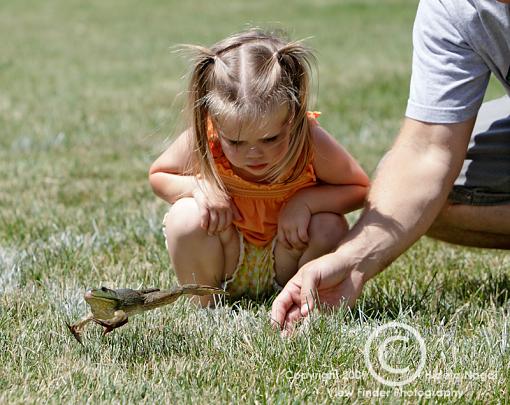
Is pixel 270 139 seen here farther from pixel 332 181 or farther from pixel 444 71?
pixel 444 71

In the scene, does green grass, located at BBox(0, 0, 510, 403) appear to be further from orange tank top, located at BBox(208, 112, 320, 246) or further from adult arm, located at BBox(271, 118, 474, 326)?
orange tank top, located at BBox(208, 112, 320, 246)

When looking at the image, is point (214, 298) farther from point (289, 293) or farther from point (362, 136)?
point (362, 136)

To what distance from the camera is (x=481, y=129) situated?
13.0 ft

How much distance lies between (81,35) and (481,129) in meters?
9.91

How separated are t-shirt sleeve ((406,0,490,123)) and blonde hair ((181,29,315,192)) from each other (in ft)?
1.32

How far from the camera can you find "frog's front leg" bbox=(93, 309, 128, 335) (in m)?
2.68

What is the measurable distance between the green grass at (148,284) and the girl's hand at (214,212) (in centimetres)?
28

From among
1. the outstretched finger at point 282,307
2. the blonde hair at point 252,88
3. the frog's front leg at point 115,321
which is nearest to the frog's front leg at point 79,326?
the frog's front leg at point 115,321

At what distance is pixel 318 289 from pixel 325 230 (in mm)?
332

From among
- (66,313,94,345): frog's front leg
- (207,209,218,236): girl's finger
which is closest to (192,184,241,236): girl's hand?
(207,209,218,236): girl's finger

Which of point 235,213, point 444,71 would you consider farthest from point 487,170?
point 235,213

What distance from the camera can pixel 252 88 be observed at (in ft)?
10.2

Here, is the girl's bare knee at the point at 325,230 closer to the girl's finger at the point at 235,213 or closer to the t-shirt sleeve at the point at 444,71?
the girl's finger at the point at 235,213

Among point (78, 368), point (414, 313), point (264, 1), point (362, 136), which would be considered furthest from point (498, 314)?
point (264, 1)
